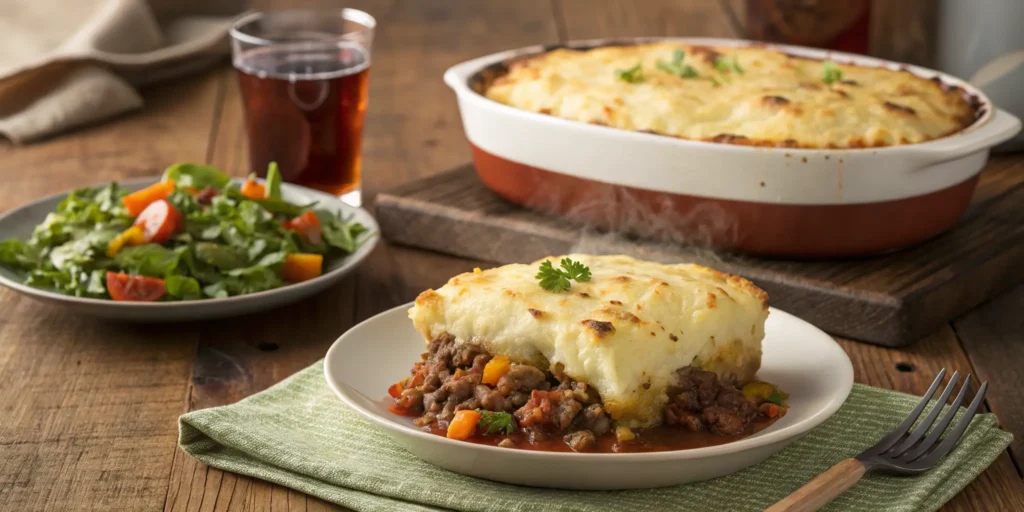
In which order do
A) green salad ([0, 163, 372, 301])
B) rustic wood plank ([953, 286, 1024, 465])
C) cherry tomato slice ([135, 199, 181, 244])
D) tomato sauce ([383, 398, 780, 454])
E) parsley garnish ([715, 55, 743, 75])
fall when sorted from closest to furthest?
tomato sauce ([383, 398, 780, 454]) → rustic wood plank ([953, 286, 1024, 465]) → green salad ([0, 163, 372, 301]) → cherry tomato slice ([135, 199, 181, 244]) → parsley garnish ([715, 55, 743, 75])

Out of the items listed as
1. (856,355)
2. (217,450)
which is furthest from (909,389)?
(217,450)

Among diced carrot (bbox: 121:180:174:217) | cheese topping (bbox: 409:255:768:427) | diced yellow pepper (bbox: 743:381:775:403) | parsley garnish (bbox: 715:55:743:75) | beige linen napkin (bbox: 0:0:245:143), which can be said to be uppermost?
cheese topping (bbox: 409:255:768:427)

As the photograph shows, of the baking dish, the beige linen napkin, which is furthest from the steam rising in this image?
the beige linen napkin

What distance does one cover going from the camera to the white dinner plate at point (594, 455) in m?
1.86

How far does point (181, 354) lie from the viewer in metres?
2.69

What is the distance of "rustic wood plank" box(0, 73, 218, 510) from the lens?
6.84 ft

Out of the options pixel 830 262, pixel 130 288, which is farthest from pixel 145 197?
pixel 830 262

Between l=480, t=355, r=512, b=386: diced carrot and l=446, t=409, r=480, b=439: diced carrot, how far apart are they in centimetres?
8

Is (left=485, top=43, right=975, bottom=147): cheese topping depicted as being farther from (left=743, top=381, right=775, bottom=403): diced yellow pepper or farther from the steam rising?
(left=743, top=381, right=775, bottom=403): diced yellow pepper

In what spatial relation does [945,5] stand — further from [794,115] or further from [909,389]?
[909,389]

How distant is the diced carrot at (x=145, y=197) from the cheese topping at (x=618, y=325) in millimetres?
1079

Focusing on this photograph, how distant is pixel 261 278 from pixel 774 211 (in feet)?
3.87

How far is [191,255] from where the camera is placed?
279cm

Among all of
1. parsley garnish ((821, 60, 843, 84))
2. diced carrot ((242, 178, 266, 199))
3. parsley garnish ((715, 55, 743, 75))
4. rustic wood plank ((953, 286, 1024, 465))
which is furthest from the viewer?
parsley garnish ((715, 55, 743, 75))
